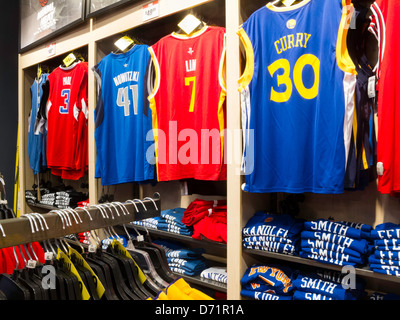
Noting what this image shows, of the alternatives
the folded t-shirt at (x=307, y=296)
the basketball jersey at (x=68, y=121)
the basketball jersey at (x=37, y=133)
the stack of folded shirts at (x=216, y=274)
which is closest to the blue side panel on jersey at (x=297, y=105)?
the folded t-shirt at (x=307, y=296)

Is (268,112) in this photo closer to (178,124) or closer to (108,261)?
(178,124)

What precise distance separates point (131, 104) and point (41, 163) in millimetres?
1474

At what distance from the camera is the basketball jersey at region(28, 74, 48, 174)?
10.4ft

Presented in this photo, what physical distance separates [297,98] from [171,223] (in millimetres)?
1142

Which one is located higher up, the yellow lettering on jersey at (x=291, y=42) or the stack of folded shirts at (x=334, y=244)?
the yellow lettering on jersey at (x=291, y=42)

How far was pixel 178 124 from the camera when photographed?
2025mm

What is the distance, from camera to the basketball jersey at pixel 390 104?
1.34 m

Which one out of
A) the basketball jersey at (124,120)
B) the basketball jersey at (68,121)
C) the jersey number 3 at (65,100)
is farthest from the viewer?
the jersey number 3 at (65,100)

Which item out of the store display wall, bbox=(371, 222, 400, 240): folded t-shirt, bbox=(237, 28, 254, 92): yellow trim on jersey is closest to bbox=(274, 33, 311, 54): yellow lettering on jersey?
bbox=(237, 28, 254, 92): yellow trim on jersey

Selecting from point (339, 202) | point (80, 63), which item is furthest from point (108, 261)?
point (80, 63)

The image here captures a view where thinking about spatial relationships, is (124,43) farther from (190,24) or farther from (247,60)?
(247,60)

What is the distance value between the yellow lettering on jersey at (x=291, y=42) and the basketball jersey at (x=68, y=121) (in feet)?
5.59

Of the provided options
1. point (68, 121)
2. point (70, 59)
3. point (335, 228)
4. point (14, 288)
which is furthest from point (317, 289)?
point (70, 59)

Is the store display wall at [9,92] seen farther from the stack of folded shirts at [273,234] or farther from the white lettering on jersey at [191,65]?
the stack of folded shirts at [273,234]
